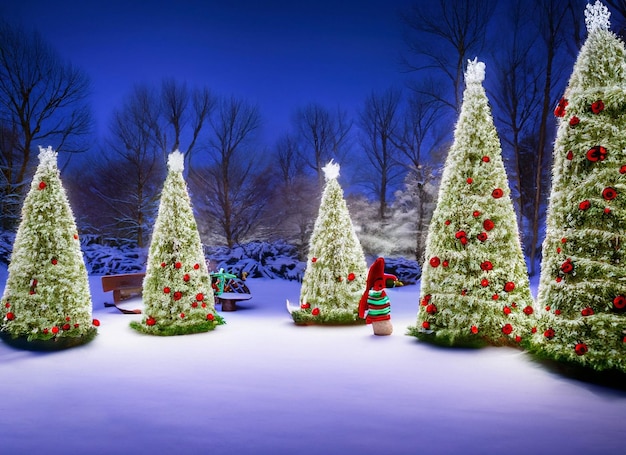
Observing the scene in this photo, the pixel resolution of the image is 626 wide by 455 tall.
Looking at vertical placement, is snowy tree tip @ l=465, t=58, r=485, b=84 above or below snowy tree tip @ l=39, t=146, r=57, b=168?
above

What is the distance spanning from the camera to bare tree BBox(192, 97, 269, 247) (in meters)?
16.8

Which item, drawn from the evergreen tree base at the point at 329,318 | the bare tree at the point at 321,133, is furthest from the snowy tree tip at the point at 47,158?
the bare tree at the point at 321,133

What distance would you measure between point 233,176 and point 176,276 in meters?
10.9

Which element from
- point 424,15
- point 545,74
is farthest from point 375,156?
point 545,74

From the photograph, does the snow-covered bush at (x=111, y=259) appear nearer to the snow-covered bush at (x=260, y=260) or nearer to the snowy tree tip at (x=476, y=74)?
the snow-covered bush at (x=260, y=260)

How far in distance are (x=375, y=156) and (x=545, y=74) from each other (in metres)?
6.65

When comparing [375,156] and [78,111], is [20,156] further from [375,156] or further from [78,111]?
[375,156]

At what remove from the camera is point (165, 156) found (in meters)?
17.3

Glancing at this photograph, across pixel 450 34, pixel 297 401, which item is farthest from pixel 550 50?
pixel 297 401

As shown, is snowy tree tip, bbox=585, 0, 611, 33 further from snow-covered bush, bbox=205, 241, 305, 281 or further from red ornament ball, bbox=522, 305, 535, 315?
snow-covered bush, bbox=205, 241, 305, 281

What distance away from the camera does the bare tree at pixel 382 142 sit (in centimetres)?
1675

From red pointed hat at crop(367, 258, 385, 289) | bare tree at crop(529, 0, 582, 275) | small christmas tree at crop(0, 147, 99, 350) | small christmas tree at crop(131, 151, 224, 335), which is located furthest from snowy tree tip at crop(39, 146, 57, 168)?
bare tree at crop(529, 0, 582, 275)

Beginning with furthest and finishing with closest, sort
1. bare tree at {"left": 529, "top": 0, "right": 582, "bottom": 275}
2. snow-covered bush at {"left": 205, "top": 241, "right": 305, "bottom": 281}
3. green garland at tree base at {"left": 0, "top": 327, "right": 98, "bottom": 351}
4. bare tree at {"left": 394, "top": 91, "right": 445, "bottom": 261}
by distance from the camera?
1. bare tree at {"left": 394, "top": 91, "right": 445, "bottom": 261}
2. snow-covered bush at {"left": 205, "top": 241, "right": 305, "bottom": 281}
3. bare tree at {"left": 529, "top": 0, "right": 582, "bottom": 275}
4. green garland at tree base at {"left": 0, "top": 327, "right": 98, "bottom": 351}

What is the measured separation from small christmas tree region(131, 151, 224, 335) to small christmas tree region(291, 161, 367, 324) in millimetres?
1756
